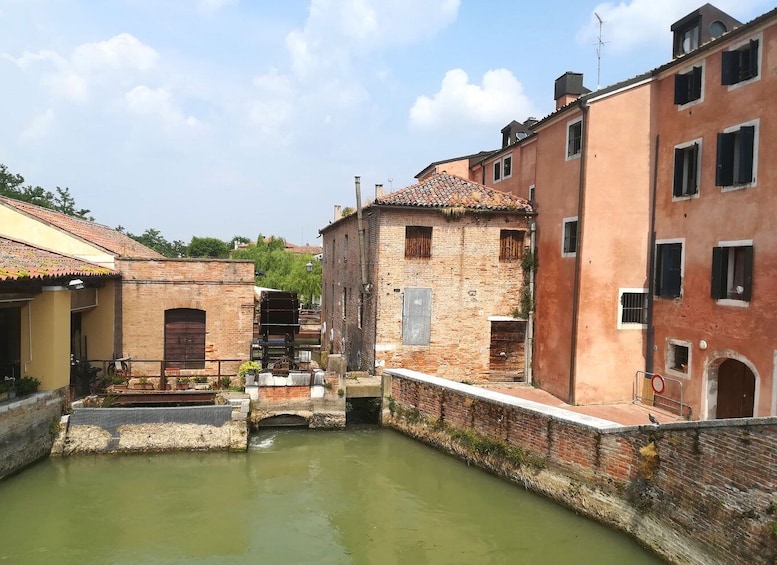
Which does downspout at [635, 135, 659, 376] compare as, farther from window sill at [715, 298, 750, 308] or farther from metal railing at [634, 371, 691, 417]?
window sill at [715, 298, 750, 308]

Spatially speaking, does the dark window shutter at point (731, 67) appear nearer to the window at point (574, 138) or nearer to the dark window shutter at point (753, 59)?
the dark window shutter at point (753, 59)

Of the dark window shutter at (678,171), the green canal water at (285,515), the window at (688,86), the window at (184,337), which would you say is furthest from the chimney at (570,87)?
the window at (184,337)

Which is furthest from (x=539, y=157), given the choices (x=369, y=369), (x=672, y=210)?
(x=369, y=369)

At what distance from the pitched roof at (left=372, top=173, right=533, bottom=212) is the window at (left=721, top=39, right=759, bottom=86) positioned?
5.95 meters

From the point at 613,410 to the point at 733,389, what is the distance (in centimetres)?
264

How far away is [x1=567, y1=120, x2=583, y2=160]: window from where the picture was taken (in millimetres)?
13586

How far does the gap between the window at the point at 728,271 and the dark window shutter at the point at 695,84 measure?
3.55 metres

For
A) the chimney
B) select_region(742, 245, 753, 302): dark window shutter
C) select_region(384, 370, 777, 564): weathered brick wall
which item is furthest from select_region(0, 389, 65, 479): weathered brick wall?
the chimney

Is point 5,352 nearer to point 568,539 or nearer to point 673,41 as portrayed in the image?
point 568,539

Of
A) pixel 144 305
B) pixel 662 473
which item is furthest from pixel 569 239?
pixel 144 305

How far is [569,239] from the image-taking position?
557 inches

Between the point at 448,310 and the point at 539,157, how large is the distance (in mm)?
5356

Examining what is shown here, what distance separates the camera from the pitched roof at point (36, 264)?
10.1m

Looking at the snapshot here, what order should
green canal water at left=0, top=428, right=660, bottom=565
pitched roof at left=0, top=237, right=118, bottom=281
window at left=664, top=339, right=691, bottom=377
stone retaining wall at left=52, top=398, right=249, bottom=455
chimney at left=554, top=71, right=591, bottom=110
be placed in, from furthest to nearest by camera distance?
1. chimney at left=554, top=71, right=591, bottom=110
2. window at left=664, top=339, right=691, bottom=377
3. stone retaining wall at left=52, top=398, right=249, bottom=455
4. pitched roof at left=0, top=237, right=118, bottom=281
5. green canal water at left=0, top=428, right=660, bottom=565
